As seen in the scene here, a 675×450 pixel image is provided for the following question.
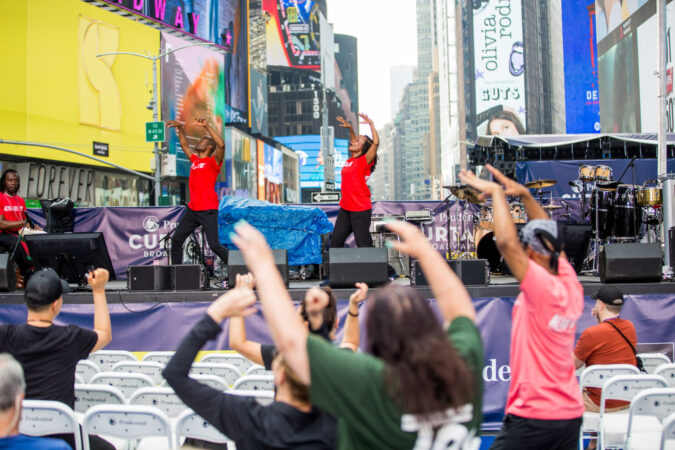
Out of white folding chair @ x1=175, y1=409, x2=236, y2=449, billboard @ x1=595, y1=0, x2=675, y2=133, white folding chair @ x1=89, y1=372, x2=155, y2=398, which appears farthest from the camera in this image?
billboard @ x1=595, y1=0, x2=675, y2=133

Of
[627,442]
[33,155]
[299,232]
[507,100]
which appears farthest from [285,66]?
[627,442]

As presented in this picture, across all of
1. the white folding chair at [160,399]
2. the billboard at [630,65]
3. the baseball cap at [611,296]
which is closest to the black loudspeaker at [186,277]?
the white folding chair at [160,399]

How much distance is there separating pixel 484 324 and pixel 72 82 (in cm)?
2587

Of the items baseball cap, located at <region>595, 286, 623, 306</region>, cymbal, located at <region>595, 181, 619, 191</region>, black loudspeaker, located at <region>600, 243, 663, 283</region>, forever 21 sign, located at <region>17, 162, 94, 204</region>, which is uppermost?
forever 21 sign, located at <region>17, 162, 94, 204</region>

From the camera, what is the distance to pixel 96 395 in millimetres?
4473

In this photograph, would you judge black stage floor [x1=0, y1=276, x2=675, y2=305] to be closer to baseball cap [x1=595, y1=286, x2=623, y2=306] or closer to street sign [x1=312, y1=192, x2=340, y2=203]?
baseball cap [x1=595, y1=286, x2=623, y2=306]

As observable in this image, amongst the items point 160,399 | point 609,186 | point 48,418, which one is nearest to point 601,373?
point 160,399

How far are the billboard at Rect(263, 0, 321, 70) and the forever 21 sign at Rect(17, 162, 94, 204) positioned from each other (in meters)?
69.4

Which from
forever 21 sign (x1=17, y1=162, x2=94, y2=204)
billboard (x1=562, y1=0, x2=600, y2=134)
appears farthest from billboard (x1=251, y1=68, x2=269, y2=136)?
forever 21 sign (x1=17, y1=162, x2=94, y2=204)

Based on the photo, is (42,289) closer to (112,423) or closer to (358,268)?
(112,423)

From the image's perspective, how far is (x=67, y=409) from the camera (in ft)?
12.0

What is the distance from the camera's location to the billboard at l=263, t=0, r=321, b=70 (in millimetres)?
96562

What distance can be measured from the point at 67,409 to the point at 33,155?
2496 cm

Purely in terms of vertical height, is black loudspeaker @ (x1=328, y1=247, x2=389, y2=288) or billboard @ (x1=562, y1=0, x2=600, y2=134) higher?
billboard @ (x1=562, y1=0, x2=600, y2=134)
